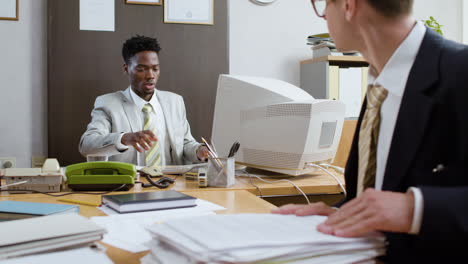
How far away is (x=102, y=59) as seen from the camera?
3.08 m

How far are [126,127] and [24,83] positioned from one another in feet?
2.66

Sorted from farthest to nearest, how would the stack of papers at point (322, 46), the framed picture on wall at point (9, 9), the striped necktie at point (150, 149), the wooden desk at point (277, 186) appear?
the stack of papers at point (322, 46)
the framed picture on wall at point (9, 9)
the striped necktie at point (150, 149)
the wooden desk at point (277, 186)

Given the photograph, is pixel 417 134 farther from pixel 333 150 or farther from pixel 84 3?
pixel 84 3

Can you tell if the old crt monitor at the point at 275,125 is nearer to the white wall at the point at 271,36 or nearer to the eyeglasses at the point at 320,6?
the eyeglasses at the point at 320,6

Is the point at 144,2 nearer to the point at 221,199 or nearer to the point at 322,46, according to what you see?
the point at 322,46

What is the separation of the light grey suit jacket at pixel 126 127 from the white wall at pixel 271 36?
Result: 2.15 feet

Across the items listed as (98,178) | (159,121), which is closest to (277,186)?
(98,178)

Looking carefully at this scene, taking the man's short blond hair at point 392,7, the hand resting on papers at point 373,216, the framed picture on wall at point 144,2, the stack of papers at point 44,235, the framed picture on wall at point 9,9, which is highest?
the framed picture on wall at point 144,2

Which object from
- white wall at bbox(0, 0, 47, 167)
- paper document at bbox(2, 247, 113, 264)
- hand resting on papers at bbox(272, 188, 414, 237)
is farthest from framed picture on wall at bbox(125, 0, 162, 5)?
hand resting on papers at bbox(272, 188, 414, 237)

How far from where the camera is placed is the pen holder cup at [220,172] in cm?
179

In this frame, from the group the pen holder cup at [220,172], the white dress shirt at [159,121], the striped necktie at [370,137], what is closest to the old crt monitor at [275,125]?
the pen holder cup at [220,172]

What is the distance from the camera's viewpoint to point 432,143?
79 centimetres

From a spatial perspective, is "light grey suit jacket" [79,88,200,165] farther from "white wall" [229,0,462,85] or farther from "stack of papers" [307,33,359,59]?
"stack of papers" [307,33,359,59]

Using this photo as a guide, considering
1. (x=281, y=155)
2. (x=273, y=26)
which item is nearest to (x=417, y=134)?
(x=281, y=155)
